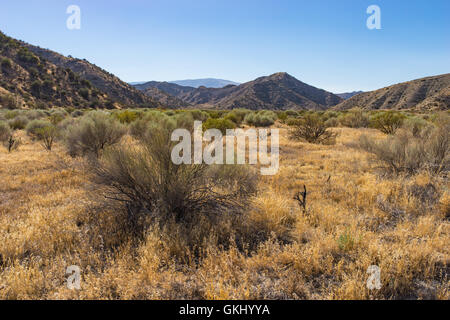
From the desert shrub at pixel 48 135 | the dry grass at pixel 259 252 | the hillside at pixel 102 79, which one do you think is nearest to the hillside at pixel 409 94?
the hillside at pixel 102 79

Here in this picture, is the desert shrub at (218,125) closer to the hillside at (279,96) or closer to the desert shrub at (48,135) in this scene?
the desert shrub at (48,135)

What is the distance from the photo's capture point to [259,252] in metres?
3.01

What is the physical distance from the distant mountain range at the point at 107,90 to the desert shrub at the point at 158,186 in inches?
1527

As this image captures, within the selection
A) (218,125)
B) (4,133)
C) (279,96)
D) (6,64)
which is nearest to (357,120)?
(218,125)

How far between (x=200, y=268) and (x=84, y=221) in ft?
8.26

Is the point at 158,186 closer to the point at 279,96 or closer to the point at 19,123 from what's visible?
the point at 19,123

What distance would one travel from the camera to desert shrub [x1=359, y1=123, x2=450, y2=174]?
6215mm

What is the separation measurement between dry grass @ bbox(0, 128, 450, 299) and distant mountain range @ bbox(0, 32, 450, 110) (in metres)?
38.7

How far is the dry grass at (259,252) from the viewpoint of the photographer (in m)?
2.40

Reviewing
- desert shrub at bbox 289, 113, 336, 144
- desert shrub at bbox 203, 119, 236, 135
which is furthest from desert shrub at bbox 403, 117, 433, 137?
Answer: desert shrub at bbox 203, 119, 236, 135

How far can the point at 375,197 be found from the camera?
491cm
